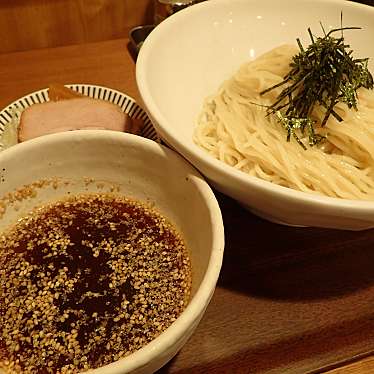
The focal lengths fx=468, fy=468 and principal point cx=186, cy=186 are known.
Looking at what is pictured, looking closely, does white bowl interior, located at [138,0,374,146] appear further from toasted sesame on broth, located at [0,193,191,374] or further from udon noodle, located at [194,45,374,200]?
toasted sesame on broth, located at [0,193,191,374]

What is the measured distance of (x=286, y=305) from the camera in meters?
1.33

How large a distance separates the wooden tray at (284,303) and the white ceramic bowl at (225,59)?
0.11m

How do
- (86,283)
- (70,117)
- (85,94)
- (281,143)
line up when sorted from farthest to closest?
(85,94), (70,117), (281,143), (86,283)

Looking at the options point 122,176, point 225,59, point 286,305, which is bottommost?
point 286,305

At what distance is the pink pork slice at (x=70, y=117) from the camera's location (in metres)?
1.68

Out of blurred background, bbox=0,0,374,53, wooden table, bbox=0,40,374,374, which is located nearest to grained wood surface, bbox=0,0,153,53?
blurred background, bbox=0,0,374,53

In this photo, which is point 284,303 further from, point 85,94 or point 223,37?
point 85,94

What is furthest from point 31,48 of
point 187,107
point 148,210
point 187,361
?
point 187,361

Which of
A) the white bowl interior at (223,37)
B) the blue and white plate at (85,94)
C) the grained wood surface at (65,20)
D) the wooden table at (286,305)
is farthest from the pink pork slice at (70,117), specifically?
the grained wood surface at (65,20)

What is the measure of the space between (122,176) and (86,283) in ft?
1.16

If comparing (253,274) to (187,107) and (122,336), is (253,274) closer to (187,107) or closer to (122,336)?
(122,336)

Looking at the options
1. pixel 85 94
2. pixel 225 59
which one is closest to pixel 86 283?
pixel 85 94

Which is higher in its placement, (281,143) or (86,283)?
(281,143)

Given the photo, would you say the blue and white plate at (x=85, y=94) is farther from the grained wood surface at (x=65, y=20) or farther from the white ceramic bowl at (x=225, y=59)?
the grained wood surface at (x=65, y=20)
